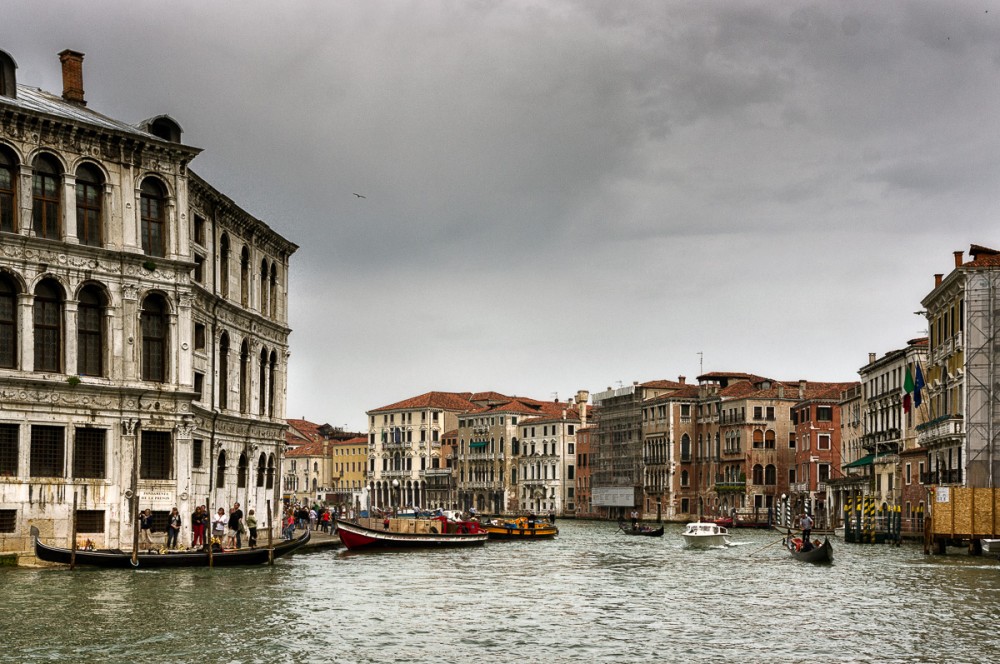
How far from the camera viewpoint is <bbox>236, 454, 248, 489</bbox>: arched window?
39906mm

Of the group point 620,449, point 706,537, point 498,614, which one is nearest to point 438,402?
point 620,449

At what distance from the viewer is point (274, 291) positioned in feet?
145

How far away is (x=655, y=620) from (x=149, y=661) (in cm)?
883

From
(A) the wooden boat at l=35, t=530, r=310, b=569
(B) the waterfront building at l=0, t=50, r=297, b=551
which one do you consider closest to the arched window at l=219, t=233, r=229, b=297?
(B) the waterfront building at l=0, t=50, r=297, b=551

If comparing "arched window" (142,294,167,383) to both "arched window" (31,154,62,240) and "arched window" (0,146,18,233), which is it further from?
"arched window" (0,146,18,233)

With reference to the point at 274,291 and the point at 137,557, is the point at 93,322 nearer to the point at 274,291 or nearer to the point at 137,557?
the point at 137,557

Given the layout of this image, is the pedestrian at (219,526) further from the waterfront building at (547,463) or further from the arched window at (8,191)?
the waterfront building at (547,463)

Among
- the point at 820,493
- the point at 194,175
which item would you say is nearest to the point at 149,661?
the point at 194,175

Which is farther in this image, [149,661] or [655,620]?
[655,620]

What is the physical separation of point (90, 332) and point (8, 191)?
3.57 meters

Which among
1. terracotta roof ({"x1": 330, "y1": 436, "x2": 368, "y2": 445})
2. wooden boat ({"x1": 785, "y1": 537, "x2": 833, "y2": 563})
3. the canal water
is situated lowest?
wooden boat ({"x1": 785, "y1": 537, "x2": 833, "y2": 563})

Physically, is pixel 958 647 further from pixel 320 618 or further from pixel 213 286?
pixel 213 286

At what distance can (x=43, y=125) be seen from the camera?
1201 inches

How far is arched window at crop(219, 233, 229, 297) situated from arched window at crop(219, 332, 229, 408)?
1.23 m
